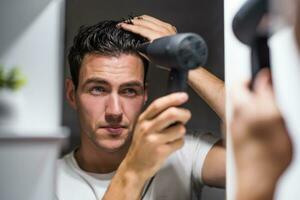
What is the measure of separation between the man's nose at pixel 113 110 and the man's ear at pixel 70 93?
77 mm

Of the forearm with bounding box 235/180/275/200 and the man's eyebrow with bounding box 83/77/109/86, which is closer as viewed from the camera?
the forearm with bounding box 235/180/275/200

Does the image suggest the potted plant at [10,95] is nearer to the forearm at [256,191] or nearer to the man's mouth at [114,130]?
the man's mouth at [114,130]

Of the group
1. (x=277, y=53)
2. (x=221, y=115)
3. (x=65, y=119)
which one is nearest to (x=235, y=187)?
(x=221, y=115)

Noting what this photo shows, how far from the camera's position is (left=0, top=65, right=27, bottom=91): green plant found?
2.77 feet

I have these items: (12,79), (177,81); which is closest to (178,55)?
(177,81)

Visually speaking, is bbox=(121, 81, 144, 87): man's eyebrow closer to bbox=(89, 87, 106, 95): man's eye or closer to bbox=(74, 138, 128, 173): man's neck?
bbox=(89, 87, 106, 95): man's eye

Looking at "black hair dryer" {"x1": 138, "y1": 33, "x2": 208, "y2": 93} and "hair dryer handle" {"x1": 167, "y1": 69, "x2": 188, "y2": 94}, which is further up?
"black hair dryer" {"x1": 138, "y1": 33, "x2": 208, "y2": 93}

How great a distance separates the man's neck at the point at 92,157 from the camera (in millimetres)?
813

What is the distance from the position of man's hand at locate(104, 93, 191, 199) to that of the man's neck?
0.12 feet

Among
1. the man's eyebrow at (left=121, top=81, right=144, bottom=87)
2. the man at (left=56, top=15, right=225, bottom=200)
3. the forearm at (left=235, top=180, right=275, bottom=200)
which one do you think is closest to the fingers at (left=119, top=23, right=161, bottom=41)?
the man at (left=56, top=15, right=225, bottom=200)

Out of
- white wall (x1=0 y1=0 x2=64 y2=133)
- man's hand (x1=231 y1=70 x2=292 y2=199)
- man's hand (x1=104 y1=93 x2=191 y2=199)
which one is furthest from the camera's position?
white wall (x1=0 y1=0 x2=64 y2=133)

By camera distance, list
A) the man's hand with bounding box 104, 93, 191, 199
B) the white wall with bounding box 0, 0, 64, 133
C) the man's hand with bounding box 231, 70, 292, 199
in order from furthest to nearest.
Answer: the white wall with bounding box 0, 0, 64, 133 < the man's hand with bounding box 104, 93, 191, 199 < the man's hand with bounding box 231, 70, 292, 199

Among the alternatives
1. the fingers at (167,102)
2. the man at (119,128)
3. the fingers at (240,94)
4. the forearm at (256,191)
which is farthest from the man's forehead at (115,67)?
the forearm at (256,191)

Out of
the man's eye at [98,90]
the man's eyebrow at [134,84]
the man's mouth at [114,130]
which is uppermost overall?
the man's eyebrow at [134,84]
